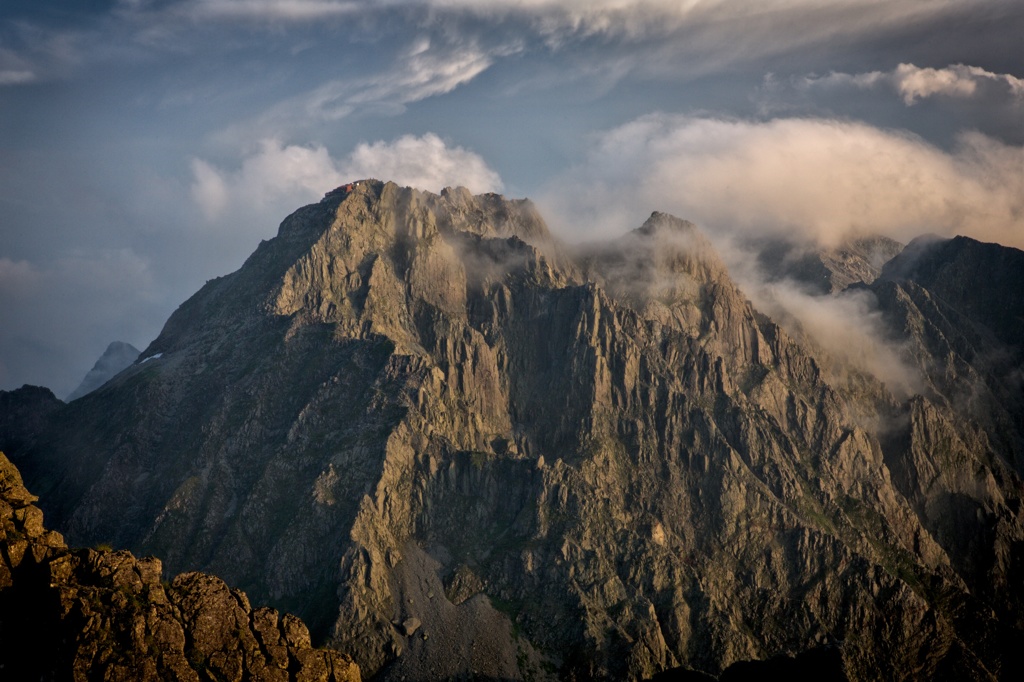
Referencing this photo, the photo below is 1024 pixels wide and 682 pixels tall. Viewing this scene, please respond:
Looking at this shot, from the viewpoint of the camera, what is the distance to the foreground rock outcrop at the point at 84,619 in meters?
173

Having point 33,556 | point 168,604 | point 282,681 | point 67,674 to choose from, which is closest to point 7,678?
point 67,674

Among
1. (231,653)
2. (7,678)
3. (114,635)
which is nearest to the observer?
(7,678)

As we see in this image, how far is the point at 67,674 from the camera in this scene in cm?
17200

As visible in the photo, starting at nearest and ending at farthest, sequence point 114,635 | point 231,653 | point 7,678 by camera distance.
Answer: point 7,678 → point 114,635 → point 231,653

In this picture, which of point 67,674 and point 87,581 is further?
point 87,581

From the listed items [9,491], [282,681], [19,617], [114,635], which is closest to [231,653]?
[282,681]

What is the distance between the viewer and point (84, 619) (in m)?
178

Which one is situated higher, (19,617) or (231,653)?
(19,617)

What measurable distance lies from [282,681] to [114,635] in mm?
37044

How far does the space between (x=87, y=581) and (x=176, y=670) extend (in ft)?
84.1

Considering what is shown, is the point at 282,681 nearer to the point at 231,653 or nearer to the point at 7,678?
the point at 231,653

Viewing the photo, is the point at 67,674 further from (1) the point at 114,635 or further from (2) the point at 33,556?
(2) the point at 33,556

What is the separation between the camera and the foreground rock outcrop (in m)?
173

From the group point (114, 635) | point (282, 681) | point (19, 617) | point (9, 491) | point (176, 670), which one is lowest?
point (282, 681)
